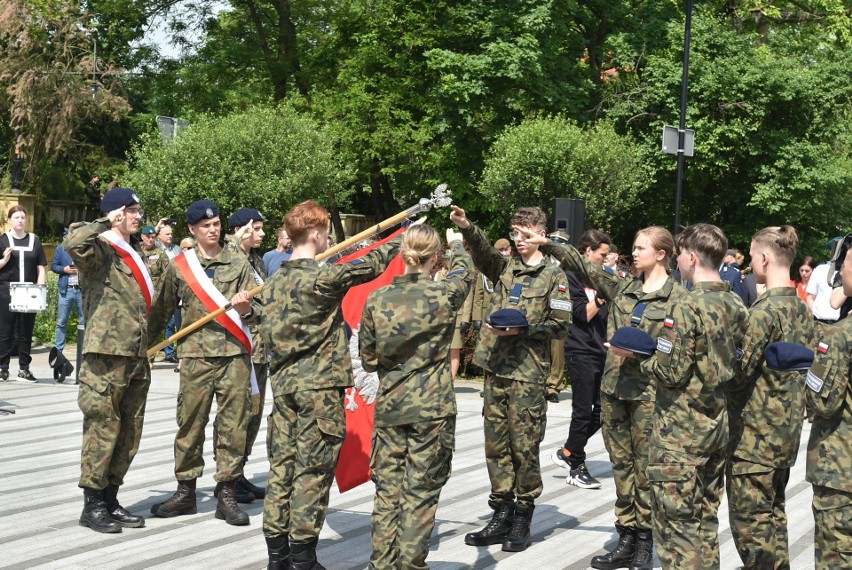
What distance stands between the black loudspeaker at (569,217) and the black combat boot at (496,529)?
7.55m

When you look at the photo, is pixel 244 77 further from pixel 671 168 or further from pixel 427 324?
pixel 427 324

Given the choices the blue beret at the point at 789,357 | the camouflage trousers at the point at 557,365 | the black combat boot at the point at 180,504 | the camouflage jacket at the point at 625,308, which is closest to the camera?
the blue beret at the point at 789,357

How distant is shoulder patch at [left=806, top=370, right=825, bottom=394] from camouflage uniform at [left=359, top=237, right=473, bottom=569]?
198 cm

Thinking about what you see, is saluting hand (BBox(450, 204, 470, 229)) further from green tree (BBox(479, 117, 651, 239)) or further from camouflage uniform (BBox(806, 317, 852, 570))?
green tree (BBox(479, 117, 651, 239))

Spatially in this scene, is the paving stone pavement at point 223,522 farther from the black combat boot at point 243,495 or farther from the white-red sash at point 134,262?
the white-red sash at point 134,262

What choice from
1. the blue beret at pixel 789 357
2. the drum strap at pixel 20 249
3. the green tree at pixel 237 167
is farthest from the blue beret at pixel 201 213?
the green tree at pixel 237 167

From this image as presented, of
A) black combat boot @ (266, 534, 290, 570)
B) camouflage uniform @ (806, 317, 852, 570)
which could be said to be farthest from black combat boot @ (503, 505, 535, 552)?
camouflage uniform @ (806, 317, 852, 570)

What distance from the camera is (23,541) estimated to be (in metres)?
7.45

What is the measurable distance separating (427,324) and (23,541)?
3.52 m

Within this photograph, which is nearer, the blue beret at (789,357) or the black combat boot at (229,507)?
the blue beret at (789,357)

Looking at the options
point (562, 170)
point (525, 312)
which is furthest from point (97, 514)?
point (562, 170)

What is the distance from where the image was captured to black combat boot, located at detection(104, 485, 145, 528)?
788 centimetres

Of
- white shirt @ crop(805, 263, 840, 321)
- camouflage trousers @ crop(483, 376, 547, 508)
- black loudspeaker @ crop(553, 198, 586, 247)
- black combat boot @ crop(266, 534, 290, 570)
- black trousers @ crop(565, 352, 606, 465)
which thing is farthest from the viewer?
black loudspeaker @ crop(553, 198, 586, 247)

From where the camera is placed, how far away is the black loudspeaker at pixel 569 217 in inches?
588
